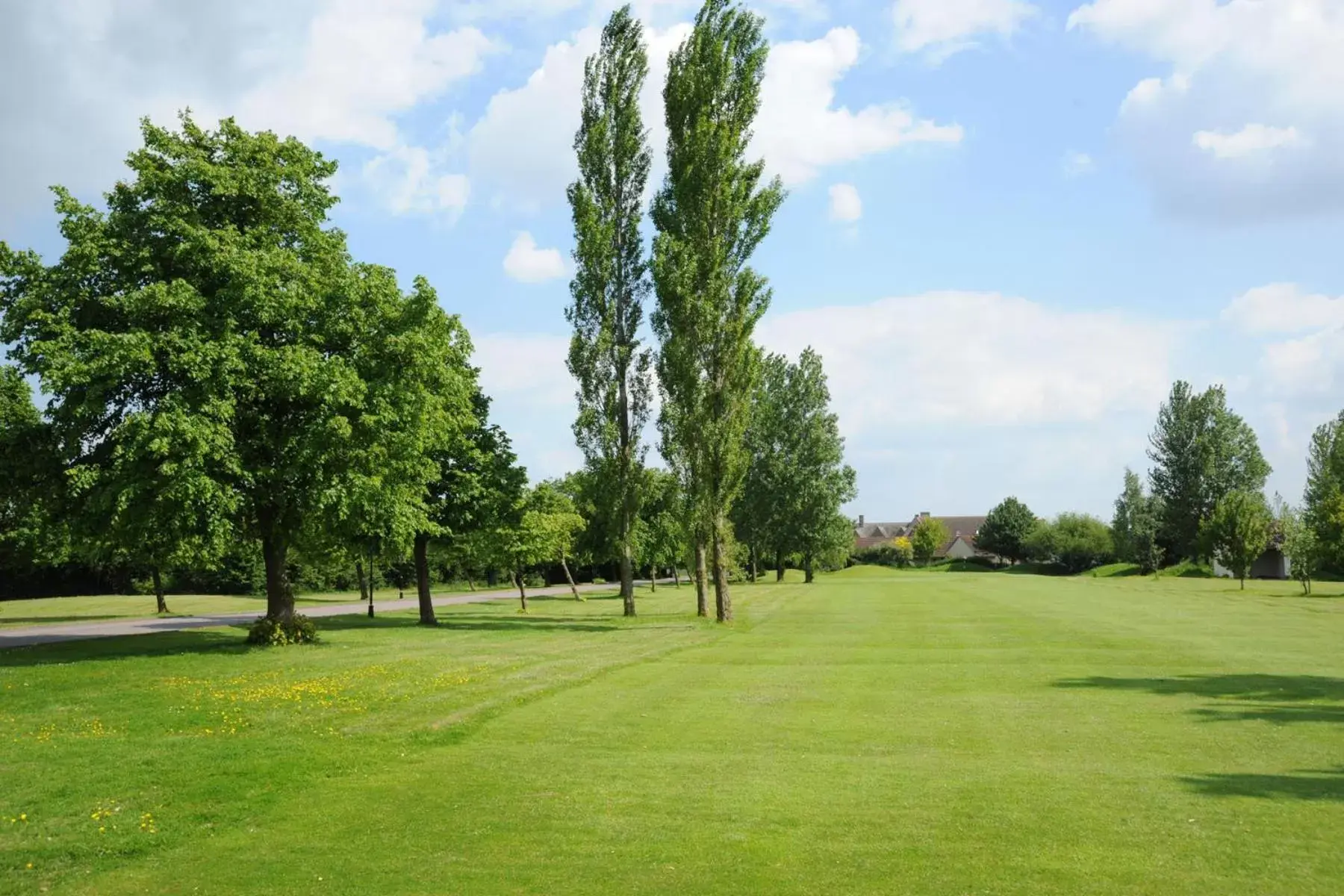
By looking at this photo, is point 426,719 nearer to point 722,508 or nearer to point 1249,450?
point 722,508

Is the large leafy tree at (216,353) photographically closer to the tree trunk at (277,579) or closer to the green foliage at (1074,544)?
the tree trunk at (277,579)

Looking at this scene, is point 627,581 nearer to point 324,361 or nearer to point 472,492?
point 472,492

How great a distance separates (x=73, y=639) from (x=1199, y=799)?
3380 centimetres

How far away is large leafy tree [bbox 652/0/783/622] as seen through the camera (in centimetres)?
3631

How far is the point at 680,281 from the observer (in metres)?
36.0

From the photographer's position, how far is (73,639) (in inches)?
1264

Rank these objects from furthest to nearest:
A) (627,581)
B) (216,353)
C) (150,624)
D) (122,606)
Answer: (122,606), (627,581), (150,624), (216,353)

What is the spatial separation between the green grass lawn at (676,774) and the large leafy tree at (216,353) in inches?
181

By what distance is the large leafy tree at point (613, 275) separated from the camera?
41.6m

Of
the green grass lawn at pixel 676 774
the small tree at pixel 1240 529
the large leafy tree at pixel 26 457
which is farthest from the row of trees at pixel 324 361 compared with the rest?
the small tree at pixel 1240 529

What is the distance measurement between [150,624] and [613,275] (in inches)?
979

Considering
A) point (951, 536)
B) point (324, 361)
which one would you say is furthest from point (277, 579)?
point (951, 536)

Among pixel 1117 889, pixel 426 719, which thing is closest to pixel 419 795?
→ pixel 426 719

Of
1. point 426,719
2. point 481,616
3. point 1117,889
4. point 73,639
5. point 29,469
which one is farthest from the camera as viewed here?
point 481,616
